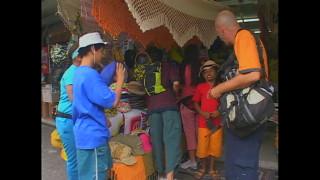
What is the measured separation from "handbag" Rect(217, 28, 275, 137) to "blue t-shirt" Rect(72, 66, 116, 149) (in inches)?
38.1

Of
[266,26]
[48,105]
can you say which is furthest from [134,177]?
[48,105]

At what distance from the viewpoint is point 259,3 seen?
4742 mm

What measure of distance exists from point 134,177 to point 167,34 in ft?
6.48

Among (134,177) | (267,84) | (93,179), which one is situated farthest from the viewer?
(134,177)

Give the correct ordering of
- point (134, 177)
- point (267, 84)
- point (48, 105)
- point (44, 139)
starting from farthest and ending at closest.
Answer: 1. point (48, 105)
2. point (44, 139)
3. point (134, 177)
4. point (267, 84)

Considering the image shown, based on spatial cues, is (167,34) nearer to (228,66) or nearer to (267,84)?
(228,66)

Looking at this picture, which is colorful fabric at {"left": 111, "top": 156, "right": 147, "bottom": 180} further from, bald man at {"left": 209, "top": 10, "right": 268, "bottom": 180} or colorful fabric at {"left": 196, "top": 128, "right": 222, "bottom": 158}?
bald man at {"left": 209, "top": 10, "right": 268, "bottom": 180}

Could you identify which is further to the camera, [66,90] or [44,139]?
[44,139]

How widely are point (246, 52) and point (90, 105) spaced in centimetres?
134

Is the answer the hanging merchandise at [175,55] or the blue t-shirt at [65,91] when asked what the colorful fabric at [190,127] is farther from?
the blue t-shirt at [65,91]

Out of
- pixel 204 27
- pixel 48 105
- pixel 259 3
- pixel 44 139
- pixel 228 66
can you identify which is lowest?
pixel 44 139

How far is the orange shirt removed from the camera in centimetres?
206

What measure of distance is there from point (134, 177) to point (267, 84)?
195 centimetres

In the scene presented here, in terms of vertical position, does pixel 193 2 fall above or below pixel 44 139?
above
